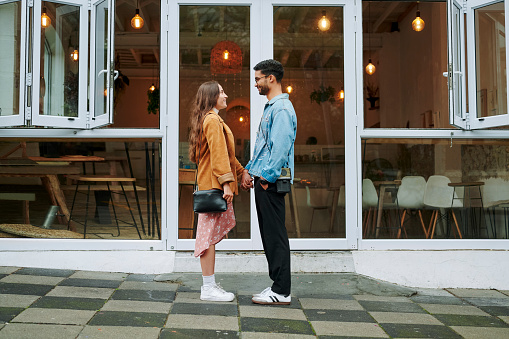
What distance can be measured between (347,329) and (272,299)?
0.71 meters

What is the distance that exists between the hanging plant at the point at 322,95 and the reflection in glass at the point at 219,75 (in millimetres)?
932

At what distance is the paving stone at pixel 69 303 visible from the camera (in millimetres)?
3811

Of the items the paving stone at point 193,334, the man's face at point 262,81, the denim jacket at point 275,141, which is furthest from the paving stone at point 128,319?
the man's face at point 262,81

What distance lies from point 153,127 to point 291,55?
1777 mm

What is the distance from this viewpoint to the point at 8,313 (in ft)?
11.7

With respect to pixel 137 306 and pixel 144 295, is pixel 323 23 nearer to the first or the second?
pixel 144 295

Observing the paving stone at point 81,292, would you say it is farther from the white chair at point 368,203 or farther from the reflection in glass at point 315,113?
the white chair at point 368,203

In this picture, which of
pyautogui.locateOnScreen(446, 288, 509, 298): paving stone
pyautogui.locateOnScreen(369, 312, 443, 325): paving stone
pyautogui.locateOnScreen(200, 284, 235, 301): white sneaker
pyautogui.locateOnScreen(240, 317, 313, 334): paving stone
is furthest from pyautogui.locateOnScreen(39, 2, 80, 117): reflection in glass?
pyautogui.locateOnScreen(446, 288, 509, 298): paving stone

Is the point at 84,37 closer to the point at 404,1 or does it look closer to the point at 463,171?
the point at 404,1

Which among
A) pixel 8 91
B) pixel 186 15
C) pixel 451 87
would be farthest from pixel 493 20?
pixel 8 91

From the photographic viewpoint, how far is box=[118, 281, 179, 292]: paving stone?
14.7 ft

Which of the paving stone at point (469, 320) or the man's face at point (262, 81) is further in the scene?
the man's face at point (262, 81)

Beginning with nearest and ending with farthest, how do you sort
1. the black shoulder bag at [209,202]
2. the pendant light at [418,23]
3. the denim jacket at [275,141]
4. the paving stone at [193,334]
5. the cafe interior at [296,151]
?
1. the paving stone at [193,334]
2. the denim jacket at [275,141]
3. the black shoulder bag at [209,202]
4. the cafe interior at [296,151]
5. the pendant light at [418,23]

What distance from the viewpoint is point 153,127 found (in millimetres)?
5281
